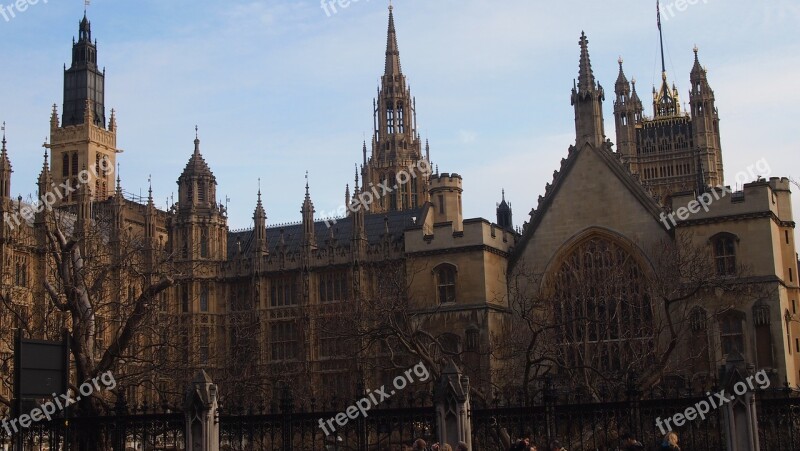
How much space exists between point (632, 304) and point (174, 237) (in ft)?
78.5

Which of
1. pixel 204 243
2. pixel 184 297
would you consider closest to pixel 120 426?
pixel 184 297

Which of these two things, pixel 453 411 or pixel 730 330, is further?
pixel 730 330

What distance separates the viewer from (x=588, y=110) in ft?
148

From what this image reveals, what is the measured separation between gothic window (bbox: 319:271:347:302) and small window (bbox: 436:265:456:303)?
7312 millimetres

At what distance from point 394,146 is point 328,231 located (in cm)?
2391

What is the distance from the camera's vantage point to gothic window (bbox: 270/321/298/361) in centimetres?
5234

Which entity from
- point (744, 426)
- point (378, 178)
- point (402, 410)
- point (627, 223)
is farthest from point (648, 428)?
point (378, 178)

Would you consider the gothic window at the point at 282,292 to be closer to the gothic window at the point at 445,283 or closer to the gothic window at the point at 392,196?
the gothic window at the point at 445,283

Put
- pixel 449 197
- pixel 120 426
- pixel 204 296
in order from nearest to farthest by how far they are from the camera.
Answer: pixel 120 426, pixel 449 197, pixel 204 296

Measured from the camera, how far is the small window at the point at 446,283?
4471 centimetres

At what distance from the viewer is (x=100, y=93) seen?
85.9 m

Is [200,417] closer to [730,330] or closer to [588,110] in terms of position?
Result: [730,330]

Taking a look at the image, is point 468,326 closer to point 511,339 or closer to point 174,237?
point 511,339

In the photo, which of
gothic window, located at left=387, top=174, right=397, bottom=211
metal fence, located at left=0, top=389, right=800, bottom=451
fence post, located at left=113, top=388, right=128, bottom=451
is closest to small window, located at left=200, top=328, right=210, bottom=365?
gothic window, located at left=387, top=174, right=397, bottom=211
